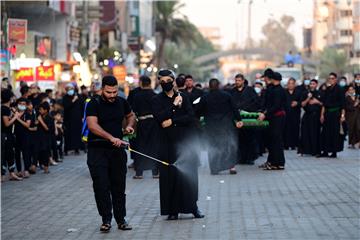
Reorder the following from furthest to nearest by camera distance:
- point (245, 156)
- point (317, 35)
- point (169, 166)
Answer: point (317, 35) < point (245, 156) < point (169, 166)

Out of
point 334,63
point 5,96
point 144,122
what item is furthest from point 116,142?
point 334,63

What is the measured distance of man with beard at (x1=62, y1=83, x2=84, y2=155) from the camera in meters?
25.5

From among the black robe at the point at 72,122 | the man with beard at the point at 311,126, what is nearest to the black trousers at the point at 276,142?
the man with beard at the point at 311,126

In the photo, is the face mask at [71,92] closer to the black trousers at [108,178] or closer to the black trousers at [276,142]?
the black trousers at [276,142]

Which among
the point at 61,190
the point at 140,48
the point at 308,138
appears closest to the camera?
the point at 61,190

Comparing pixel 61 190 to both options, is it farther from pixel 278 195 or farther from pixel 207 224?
pixel 207 224

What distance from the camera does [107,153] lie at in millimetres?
11680

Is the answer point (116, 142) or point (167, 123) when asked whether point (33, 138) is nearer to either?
point (167, 123)

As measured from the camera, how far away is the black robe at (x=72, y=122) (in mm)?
25469

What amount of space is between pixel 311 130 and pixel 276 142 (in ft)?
11.5

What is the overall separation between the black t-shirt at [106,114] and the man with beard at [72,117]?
13.9m

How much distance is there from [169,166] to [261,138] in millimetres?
11445

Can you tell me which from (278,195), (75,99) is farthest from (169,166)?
(75,99)

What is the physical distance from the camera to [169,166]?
1260 centimetres
